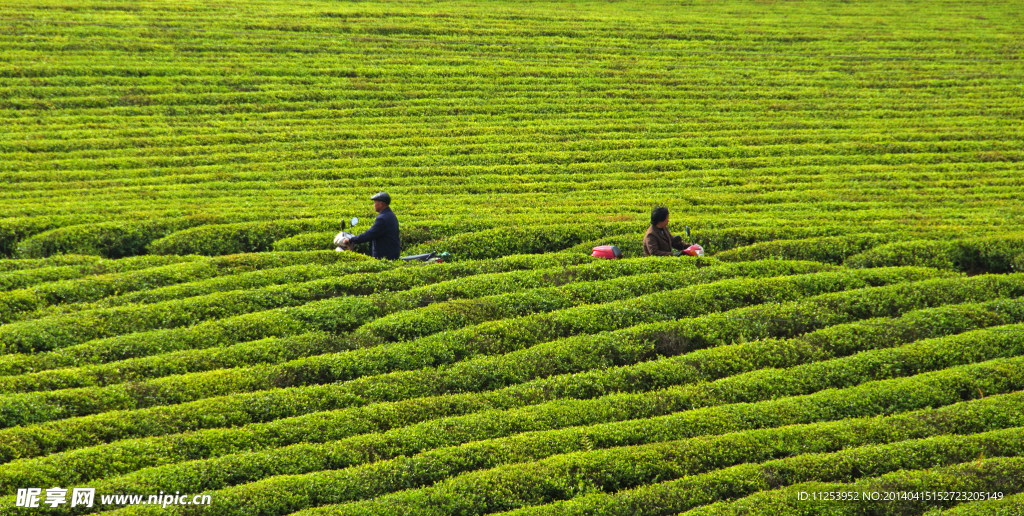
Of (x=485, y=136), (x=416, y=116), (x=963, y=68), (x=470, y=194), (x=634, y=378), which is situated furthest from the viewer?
(x=963, y=68)

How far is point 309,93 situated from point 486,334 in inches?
925

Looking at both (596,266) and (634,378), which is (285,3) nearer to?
(596,266)

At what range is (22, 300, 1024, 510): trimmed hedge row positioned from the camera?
9836 mm

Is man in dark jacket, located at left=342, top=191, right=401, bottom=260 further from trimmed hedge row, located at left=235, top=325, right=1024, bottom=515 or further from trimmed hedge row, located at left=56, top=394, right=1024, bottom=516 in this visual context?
trimmed hedge row, located at left=235, top=325, right=1024, bottom=515

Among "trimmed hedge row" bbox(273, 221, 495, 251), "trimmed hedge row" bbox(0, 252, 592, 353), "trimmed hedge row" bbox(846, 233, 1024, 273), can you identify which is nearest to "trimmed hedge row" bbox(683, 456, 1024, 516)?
"trimmed hedge row" bbox(846, 233, 1024, 273)

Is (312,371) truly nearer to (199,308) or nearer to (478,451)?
(199,308)

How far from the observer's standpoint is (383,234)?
17453mm

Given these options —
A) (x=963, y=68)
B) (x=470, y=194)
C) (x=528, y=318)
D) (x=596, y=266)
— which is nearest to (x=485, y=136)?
(x=470, y=194)

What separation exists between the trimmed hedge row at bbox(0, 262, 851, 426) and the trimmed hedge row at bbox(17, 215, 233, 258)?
8186 millimetres

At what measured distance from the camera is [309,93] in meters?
34.2

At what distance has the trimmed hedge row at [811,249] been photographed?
19109mm

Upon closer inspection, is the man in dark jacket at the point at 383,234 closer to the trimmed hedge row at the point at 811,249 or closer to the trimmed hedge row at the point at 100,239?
the trimmed hedge row at the point at 100,239

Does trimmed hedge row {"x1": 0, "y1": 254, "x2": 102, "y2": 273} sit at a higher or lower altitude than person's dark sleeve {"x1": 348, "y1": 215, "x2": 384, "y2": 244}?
lower

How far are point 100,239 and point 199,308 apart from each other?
21.4ft
